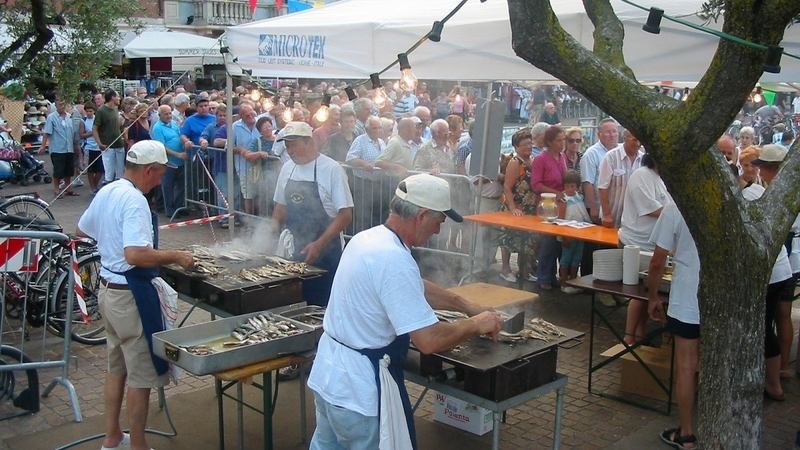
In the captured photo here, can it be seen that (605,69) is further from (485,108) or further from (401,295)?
(485,108)

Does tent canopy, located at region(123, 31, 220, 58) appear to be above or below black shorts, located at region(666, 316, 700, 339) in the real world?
above

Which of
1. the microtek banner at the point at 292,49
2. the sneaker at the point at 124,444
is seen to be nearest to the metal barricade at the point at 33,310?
the sneaker at the point at 124,444

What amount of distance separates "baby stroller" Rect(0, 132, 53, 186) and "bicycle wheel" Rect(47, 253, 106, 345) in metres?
9.48

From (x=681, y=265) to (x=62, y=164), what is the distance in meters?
13.3

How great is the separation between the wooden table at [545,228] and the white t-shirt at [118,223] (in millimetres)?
4610

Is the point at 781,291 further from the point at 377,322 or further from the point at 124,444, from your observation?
the point at 124,444

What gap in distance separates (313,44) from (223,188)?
477 cm

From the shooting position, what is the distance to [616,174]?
863cm

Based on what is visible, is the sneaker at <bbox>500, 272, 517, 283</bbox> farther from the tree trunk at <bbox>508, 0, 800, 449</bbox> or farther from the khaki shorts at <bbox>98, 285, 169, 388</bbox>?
the tree trunk at <bbox>508, 0, 800, 449</bbox>

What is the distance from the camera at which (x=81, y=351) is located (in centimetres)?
714

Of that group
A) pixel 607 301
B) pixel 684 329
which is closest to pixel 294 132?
pixel 684 329

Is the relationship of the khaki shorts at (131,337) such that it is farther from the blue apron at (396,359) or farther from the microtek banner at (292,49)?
the microtek banner at (292,49)

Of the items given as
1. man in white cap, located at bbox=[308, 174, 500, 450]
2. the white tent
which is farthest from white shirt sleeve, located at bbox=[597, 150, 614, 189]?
man in white cap, located at bbox=[308, 174, 500, 450]

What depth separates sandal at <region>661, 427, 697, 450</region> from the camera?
5.32 meters
